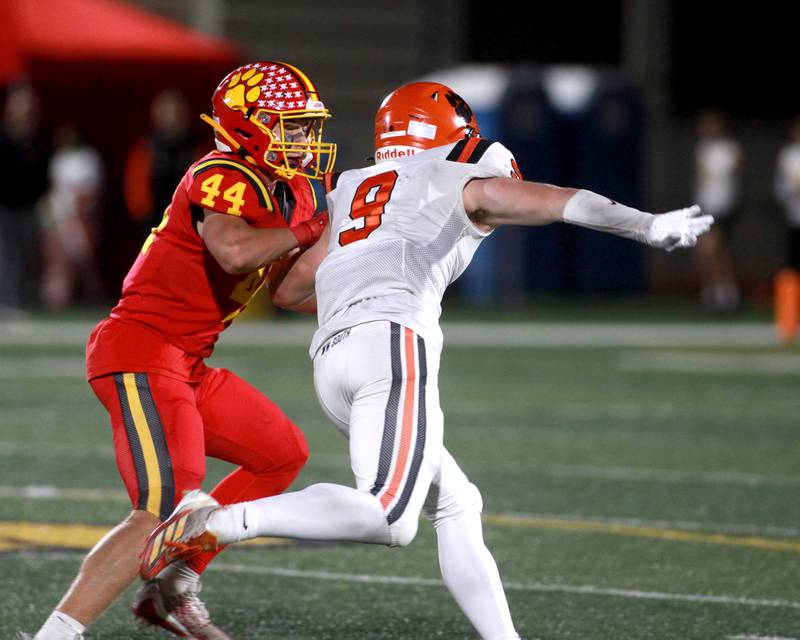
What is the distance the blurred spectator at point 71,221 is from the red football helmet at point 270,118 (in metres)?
14.0

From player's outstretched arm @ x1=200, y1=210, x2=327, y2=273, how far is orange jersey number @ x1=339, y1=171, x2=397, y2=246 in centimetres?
16

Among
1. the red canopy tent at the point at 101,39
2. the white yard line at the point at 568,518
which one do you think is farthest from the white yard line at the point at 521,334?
the white yard line at the point at 568,518

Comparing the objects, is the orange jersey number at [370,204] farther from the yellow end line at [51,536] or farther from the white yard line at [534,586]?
the yellow end line at [51,536]

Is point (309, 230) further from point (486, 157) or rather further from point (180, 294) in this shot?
point (486, 157)

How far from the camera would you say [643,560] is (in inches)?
241

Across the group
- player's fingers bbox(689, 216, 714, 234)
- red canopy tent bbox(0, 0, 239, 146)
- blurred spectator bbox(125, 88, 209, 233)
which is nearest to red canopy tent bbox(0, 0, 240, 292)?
red canopy tent bbox(0, 0, 239, 146)

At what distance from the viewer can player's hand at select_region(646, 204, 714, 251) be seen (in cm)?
396

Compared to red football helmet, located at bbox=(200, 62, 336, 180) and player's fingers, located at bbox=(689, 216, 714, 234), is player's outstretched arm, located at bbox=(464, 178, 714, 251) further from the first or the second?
red football helmet, located at bbox=(200, 62, 336, 180)

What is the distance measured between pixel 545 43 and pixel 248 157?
19.9 metres

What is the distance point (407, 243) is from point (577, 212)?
1.77 feet

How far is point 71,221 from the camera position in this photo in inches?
742

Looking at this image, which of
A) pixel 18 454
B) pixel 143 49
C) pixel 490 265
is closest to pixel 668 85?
pixel 490 265

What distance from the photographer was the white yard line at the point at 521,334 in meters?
14.6

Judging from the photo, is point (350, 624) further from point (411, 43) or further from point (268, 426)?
point (411, 43)
